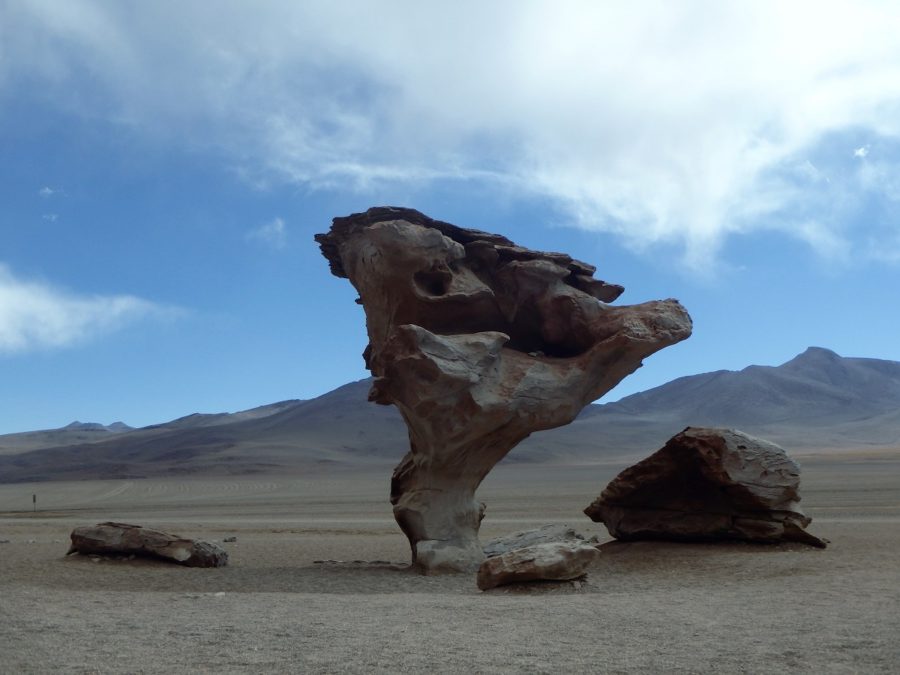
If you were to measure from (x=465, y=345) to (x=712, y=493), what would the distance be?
538 centimetres

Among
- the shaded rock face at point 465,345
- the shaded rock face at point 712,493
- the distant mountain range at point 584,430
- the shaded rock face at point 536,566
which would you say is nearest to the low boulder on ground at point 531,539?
the shaded rock face at point 465,345

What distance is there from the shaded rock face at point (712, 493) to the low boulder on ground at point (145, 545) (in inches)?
264

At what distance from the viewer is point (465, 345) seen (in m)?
12.1

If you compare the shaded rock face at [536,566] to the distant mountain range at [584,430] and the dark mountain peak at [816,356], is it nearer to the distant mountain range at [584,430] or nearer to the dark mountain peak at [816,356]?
the distant mountain range at [584,430]

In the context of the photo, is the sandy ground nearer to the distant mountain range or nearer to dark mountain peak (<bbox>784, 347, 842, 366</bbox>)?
the distant mountain range

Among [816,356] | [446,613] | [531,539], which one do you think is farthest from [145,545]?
[816,356]

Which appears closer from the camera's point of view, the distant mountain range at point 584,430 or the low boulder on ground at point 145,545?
the low boulder on ground at point 145,545

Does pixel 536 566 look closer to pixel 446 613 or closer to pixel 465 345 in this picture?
pixel 446 613

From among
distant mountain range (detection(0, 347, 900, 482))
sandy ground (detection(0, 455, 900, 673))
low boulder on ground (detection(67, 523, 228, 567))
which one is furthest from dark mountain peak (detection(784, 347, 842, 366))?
low boulder on ground (detection(67, 523, 228, 567))

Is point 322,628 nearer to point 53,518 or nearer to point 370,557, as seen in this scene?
point 370,557

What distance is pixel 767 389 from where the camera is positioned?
11806cm

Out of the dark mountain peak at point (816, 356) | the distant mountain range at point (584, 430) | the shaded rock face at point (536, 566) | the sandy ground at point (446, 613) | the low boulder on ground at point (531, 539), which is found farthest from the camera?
the dark mountain peak at point (816, 356)

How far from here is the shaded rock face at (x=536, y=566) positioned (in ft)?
32.9

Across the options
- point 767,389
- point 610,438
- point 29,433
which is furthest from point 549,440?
point 29,433
